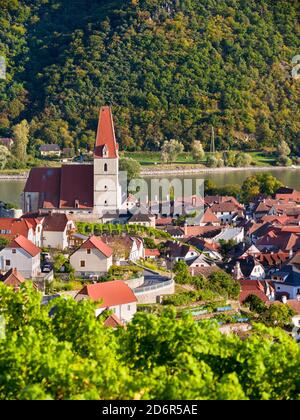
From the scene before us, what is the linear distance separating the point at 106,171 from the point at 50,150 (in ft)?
139

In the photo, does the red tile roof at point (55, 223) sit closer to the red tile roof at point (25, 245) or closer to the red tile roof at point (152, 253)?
the red tile roof at point (25, 245)

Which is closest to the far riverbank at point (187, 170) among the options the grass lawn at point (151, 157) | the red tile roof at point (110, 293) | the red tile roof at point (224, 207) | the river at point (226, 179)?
the river at point (226, 179)

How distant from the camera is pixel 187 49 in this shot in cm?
8706

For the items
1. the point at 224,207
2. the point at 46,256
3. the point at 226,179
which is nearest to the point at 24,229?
the point at 46,256

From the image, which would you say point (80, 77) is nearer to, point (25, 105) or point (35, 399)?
point (25, 105)

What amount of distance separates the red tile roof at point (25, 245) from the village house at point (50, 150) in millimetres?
48447

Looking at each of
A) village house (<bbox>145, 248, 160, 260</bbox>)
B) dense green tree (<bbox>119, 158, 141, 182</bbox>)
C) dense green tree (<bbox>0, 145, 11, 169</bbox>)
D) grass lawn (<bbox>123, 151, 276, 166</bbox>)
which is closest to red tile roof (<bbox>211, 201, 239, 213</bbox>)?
dense green tree (<bbox>119, 158, 141, 182</bbox>)

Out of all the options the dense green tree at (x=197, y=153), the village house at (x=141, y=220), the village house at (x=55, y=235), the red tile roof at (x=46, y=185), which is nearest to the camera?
the village house at (x=55, y=235)

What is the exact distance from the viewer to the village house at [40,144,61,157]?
70.6 meters

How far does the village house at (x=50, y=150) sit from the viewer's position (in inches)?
2778

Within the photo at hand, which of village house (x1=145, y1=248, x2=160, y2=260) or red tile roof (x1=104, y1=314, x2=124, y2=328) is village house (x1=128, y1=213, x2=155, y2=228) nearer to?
village house (x1=145, y1=248, x2=160, y2=260)

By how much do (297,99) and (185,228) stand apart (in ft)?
184

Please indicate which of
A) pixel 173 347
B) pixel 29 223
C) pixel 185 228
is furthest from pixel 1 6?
pixel 173 347

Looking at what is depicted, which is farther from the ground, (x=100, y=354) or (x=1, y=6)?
(x=1, y=6)
